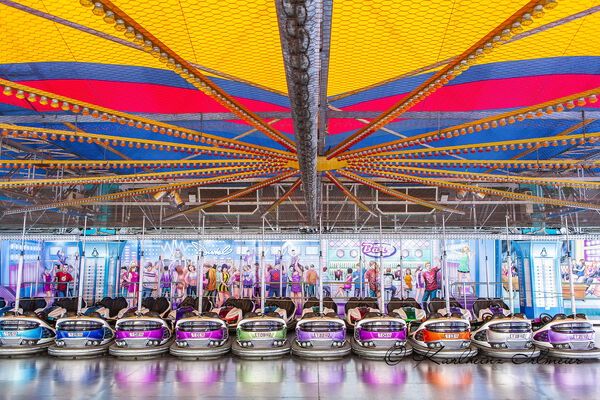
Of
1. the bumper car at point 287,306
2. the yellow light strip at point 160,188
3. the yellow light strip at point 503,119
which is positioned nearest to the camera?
the yellow light strip at point 503,119

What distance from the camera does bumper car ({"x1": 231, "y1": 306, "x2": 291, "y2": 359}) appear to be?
9258 mm

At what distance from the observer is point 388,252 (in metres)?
20.6

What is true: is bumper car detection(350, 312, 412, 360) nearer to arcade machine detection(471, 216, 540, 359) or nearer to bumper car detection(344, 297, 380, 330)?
arcade machine detection(471, 216, 540, 359)

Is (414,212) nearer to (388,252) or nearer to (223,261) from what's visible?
(388,252)

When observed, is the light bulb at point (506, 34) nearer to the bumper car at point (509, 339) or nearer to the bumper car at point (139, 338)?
the bumper car at point (509, 339)

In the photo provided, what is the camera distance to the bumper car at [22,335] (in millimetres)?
9242

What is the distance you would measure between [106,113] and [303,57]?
3095 mm

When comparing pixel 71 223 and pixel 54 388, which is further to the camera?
pixel 71 223

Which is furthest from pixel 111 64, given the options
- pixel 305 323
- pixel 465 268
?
pixel 465 268

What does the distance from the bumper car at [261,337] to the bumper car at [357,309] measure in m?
2.72

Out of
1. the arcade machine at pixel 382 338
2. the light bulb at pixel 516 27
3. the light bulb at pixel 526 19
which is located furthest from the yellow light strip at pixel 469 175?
the light bulb at pixel 526 19

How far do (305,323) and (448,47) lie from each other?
20.3 feet

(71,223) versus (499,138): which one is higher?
(499,138)

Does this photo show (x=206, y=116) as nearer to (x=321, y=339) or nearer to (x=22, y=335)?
(x=321, y=339)
